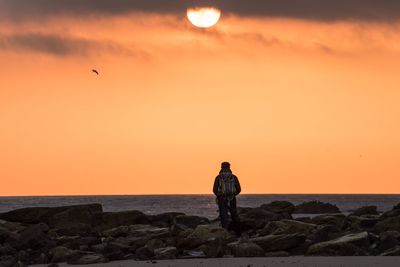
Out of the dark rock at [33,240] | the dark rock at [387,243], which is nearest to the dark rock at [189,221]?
the dark rock at [33,240]

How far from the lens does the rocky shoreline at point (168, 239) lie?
22.0m

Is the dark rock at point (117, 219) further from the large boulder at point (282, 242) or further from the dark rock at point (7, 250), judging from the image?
the large boulder at point (282, 242)

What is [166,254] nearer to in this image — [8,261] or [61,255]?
[61,255]

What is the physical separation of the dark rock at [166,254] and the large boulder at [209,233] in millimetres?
1973

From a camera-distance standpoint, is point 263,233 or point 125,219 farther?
point 125,219

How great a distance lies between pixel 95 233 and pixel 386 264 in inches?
492

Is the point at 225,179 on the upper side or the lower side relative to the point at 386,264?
upper

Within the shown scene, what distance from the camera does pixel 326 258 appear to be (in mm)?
20672

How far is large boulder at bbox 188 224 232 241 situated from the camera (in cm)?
2442

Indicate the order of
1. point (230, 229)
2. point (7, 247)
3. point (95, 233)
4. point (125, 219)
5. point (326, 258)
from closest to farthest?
point (326, 258), point (7, 247), point (230, 229), point (95, 233), point (125, 219)

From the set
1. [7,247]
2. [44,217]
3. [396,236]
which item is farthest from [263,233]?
[44,217]

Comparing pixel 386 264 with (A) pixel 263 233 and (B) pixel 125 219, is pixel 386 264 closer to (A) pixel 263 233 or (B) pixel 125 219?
(A) pixel 263 233

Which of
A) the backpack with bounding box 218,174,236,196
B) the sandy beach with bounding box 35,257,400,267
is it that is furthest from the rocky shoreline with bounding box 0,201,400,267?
the backpack with bounding box 218,174,236,196

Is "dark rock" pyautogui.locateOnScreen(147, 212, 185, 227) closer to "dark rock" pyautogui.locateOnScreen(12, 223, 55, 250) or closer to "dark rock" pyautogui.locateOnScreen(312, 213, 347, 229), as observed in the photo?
"dark rock" pyautogui.locateOnScreen(312, 213, 347, 229)
